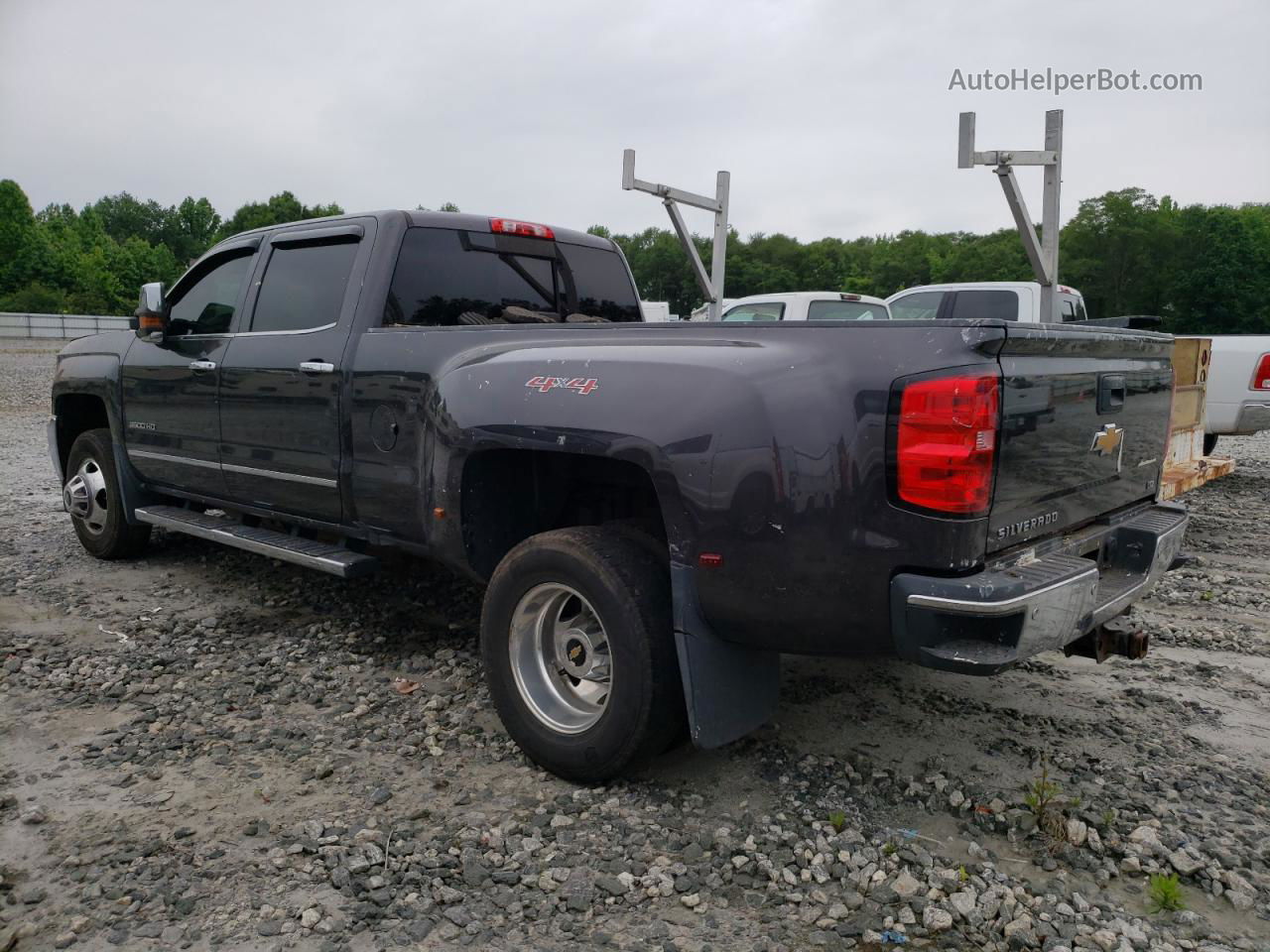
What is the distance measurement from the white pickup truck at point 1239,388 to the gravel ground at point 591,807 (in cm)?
392

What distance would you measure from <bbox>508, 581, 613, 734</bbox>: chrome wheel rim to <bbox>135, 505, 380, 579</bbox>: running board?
3.55 feet

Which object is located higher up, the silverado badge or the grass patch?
the silverado badge

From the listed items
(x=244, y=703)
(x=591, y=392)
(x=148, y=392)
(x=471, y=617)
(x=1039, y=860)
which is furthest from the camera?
(x=148, y=392)

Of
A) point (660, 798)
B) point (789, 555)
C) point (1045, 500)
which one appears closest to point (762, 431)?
point (789, 555)

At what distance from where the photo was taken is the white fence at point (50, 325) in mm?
39438

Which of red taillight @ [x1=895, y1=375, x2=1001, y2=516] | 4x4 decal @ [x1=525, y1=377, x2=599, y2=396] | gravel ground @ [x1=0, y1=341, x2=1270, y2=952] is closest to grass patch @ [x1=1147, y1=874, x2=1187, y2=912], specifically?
gravel ground @ [x1=0, y1=341, x2=1270, y2=952]

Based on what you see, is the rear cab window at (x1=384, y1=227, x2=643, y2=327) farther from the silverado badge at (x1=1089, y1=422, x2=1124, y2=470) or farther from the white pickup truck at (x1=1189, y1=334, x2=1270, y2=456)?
the white pickup truck at (x1=1189, y1=334, x2=1270, y2=456)

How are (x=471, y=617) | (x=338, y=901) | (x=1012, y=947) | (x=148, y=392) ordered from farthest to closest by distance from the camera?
1. (x=148, y=392)
2. (x=471, y=617)
3. (x=338, y=901)
4. (x=1012, y=947)

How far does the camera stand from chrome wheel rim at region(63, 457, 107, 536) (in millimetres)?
6055

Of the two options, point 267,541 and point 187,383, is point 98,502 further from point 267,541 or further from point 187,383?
point 267,541

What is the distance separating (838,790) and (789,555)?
974 mm

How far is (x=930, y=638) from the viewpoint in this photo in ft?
8.38

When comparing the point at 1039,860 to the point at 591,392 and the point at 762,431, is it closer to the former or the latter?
the point at 762,431

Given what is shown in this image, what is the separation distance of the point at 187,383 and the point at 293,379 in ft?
3.66
